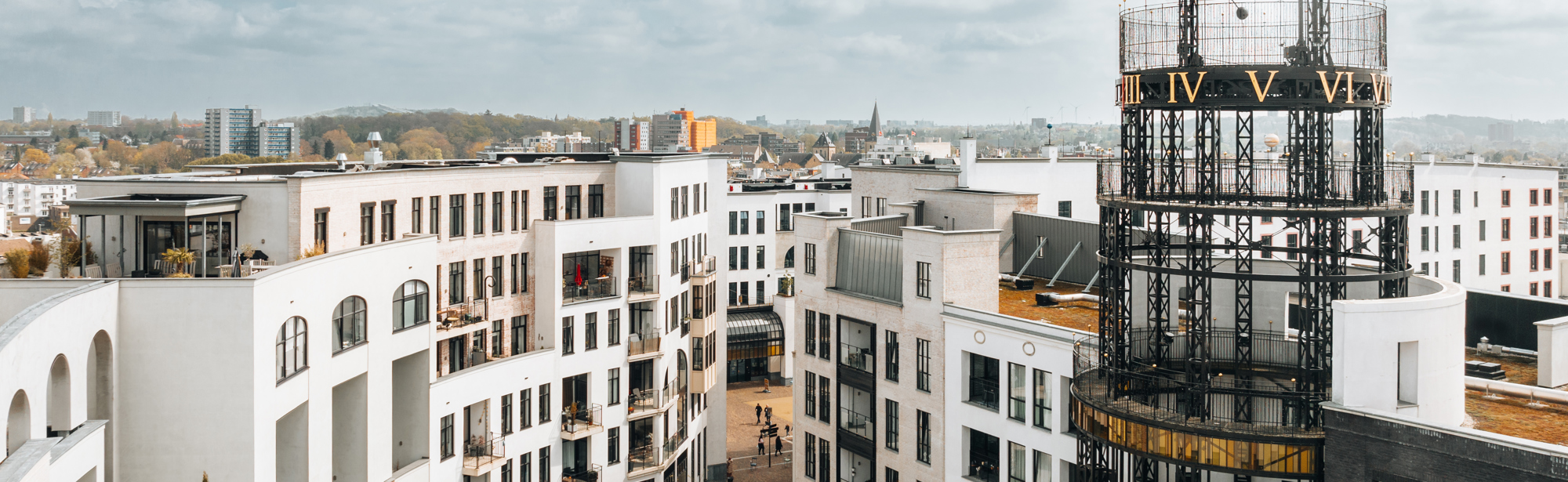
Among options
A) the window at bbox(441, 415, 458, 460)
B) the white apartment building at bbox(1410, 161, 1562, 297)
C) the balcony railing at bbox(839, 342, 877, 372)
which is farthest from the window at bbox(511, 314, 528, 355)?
the white apartment building at bbox(1410, 161, 1562, 297)

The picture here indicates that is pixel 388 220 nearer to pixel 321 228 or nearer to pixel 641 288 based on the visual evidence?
pixel 321 228

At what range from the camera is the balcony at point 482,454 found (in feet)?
193

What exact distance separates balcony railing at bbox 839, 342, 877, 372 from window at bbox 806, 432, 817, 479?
585 cm

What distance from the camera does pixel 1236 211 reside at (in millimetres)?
37719

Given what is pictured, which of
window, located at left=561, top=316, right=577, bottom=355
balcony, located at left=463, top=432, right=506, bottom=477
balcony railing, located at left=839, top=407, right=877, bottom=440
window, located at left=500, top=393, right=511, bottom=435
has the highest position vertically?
window, located at left=561, top=316, right=577, bottom=355

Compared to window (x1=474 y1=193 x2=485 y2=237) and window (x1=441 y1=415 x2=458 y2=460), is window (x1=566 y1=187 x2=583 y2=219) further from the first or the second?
window (x1=441 y1=415 x2=458 y2=460)

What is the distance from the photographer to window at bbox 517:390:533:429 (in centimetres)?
6172

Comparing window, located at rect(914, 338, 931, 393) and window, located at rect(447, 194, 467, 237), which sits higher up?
window, located at rect(447, 194, 467, 237)

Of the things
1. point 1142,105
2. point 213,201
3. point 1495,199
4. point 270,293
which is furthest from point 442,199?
point 1495,199

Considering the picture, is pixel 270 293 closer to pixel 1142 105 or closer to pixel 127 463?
pixel 127 463

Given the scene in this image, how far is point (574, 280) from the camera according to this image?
216ft

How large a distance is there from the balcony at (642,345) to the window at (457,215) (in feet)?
41.8

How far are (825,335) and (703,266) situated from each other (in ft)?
48.0

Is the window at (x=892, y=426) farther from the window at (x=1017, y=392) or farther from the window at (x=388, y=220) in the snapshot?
the window at (x=388, y=220)
